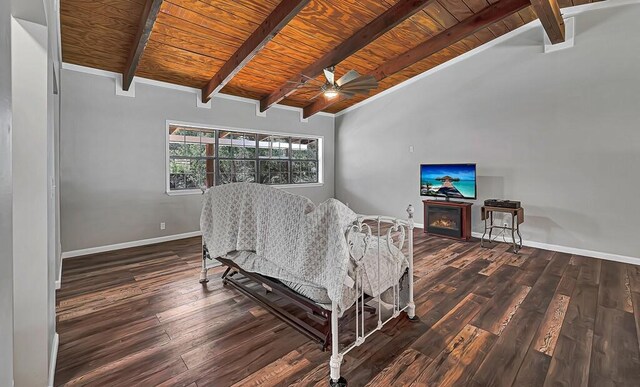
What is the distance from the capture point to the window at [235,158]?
5.20 meters

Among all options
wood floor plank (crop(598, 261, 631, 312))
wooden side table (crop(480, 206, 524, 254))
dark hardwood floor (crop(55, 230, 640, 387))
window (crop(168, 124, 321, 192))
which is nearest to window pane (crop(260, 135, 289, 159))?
window (crop(168, 124, 321, 192))

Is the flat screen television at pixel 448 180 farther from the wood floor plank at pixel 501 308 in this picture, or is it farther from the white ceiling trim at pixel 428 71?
the wood floor plank at pixel 501 308

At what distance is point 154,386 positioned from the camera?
1.68 meters

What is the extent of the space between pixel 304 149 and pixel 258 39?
3798 millimetres

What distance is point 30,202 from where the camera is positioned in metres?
1.46

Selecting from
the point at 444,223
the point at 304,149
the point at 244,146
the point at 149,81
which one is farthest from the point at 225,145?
the point at 444,223

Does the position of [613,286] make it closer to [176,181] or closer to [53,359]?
[53,359]

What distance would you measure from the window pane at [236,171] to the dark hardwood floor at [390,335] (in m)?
2.71

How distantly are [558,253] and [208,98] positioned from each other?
630 cm

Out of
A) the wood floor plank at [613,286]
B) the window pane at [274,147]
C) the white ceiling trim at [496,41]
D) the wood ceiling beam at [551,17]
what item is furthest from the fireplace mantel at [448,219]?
the window pane at [274,147]

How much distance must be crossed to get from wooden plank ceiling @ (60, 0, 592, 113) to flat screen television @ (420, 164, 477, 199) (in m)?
2.09

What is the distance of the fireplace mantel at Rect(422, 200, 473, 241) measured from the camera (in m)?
4.91

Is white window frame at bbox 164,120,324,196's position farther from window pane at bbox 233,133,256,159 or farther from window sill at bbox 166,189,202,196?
window pane at bbox 233,133,256,159

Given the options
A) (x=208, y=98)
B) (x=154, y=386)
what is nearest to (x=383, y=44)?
(x=208, y=98)
